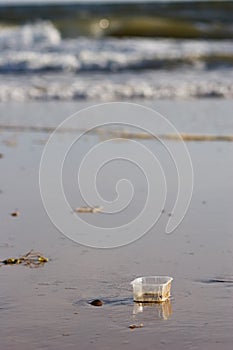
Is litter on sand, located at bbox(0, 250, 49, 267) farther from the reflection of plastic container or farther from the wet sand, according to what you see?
the reflection of plastic container

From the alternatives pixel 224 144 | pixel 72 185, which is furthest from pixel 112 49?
pixel 72 185

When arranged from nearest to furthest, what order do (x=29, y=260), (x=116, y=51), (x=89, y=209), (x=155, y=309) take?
1. (x=155, y=309)
2. (x=29, y=260)
3. (x=89, y=209)
4. (x=116, y=51)

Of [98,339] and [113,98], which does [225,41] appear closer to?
[113,98]

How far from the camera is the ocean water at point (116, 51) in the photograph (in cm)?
1413

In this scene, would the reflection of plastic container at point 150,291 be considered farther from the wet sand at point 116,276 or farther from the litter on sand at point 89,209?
the litter on sand at point 89,209

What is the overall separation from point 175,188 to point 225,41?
64.4ft

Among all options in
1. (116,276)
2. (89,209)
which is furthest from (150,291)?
(89,209)

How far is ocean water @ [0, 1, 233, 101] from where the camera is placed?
1413 centimetres

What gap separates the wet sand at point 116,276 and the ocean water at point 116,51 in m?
6.73

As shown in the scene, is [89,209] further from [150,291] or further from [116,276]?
[150,291]

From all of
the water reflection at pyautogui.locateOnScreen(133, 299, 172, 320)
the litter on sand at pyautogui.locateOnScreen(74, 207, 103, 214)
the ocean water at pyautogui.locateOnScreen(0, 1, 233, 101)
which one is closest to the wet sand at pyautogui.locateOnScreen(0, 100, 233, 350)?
the water reflection at pyautogui.locateOnScreen(133, 299, 172, 320)

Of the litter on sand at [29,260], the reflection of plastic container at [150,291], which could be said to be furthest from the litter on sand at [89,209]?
the reflection of plastic container at [150,291]

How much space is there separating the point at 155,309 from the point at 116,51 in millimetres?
17897

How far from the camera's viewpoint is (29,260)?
492 cm
